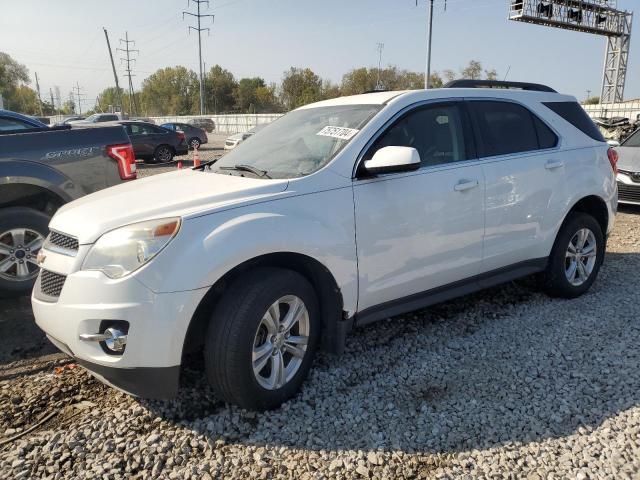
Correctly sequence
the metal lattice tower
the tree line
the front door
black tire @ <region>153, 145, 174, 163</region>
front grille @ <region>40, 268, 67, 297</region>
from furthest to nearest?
1. the tree line
2. the metal lattice tower
3. black tire @ <region>153, 145, 174, 163</region>
4. the front door
5. front grille @ <region>40, 268, 67, 297</region>

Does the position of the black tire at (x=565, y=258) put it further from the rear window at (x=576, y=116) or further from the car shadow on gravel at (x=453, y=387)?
the rear window at (x=576, y=116)

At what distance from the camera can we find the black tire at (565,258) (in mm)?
4406

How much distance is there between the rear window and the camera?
452 centimetres

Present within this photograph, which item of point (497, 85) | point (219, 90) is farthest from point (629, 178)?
point (219, 90)

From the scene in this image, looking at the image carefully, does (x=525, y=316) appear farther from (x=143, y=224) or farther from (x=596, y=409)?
(x=143, y=224)

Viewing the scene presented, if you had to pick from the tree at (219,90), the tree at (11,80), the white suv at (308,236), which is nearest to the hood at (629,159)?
the white suv at (308,236)

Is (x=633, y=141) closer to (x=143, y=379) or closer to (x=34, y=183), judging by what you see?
(x=34, y=183)

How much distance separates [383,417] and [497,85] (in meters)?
3.07

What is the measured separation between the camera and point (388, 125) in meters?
3.38

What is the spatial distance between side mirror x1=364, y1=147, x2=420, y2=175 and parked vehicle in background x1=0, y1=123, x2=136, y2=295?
3.04 meters

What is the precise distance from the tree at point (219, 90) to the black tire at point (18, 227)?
83298 mm

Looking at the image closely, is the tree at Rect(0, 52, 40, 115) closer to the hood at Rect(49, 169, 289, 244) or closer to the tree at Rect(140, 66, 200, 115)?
the tree at Rect(140, 66, 200, 115)

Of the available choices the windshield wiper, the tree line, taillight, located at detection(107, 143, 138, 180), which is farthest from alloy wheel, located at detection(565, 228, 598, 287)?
the tree line

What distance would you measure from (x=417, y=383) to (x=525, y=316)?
151 cm
